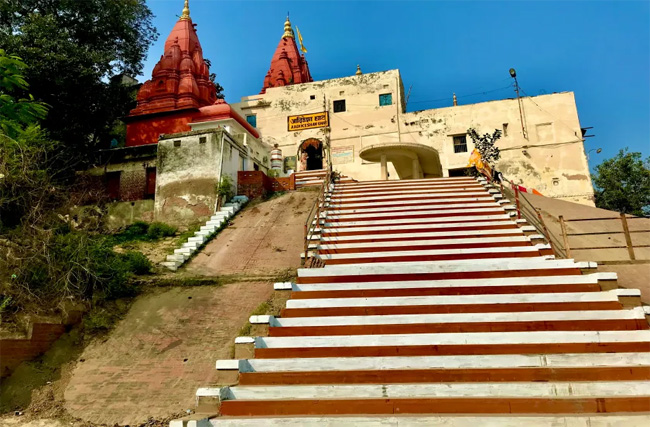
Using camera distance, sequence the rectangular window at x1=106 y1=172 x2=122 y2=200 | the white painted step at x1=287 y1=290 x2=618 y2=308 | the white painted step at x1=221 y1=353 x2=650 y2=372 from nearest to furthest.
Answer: the white painted step at x1=221 y1=353 x2=650 y2=372 → the white painted step at x1=287 y1=290 x2=618 y2=308 → the rectangular window at x1=106 y1=172 x2=122 y2=200

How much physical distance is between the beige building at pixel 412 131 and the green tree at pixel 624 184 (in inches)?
248

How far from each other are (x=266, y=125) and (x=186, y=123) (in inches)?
428

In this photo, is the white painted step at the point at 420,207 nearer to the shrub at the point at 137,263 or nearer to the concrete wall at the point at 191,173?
the shrub at the point at 137,263

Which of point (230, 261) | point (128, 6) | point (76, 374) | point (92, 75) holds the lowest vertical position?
point (76, 374)

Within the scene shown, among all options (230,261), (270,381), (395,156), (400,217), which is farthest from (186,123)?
(270,381)

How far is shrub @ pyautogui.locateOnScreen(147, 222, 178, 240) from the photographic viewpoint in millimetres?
13398

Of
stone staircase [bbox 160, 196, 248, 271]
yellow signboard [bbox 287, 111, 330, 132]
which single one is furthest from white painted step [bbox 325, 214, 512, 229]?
yellow signboard [bbox 287, 111, 330, 132]

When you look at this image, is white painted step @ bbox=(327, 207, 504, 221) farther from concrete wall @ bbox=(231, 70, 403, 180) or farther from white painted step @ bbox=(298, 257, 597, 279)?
concrete wall @ bbox=(231, 70, 403, 180)

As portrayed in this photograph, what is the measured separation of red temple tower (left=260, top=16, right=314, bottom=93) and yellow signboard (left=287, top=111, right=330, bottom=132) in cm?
596

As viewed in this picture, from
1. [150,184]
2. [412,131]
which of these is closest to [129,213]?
[150,184]

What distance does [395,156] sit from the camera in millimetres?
19844

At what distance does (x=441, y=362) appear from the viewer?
203 inches

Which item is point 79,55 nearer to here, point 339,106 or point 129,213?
point 129,213

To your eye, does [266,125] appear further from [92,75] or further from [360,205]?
[360,205]
